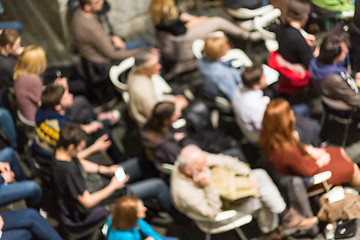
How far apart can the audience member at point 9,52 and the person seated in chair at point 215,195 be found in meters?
1.99

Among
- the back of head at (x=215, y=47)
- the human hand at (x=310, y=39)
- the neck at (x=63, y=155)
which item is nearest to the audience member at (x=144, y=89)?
the back of head at (x=215, y=47)

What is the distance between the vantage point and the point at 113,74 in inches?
214

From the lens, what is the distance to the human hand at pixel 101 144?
15.9ft

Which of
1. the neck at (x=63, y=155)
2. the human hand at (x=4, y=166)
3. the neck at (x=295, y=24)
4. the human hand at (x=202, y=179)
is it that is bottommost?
the human hand at (x=202, y=179)

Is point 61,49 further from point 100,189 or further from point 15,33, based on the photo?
point 100,189

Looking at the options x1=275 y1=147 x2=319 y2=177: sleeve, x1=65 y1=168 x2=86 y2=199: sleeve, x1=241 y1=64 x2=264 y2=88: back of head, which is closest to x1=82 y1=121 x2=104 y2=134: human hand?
x1=65 y1=168 x2=86 y2=199: sleeve

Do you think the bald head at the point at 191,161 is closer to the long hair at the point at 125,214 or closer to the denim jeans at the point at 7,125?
the long hair at the point at 125,214

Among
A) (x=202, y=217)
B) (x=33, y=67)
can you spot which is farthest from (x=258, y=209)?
(x=33, y=67)

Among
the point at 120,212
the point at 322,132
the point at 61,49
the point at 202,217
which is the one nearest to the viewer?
the point at 120,212

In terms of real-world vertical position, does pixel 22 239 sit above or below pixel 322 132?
above

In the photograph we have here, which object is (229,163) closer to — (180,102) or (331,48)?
(180,102)

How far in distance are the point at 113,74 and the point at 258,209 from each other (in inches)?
79.5

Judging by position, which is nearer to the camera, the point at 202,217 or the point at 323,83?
the point at 202,217

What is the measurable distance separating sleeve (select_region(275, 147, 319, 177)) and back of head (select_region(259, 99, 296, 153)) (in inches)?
3.4
